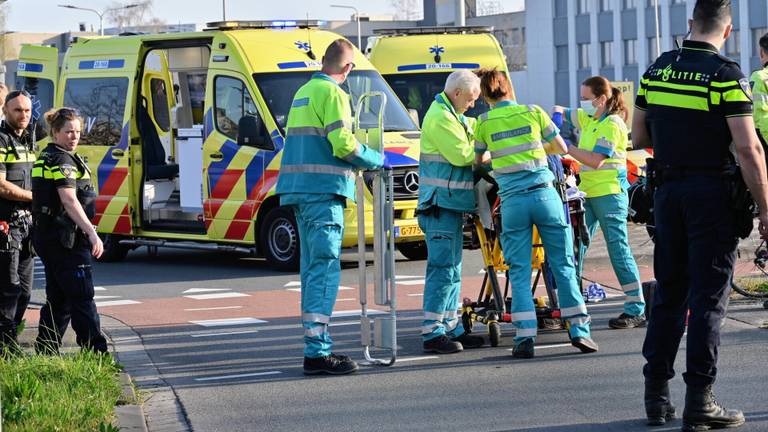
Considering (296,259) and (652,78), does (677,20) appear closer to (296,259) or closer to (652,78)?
(296,259)

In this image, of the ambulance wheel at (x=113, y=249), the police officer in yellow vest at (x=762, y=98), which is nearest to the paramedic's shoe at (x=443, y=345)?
the police officer in yellow vest at (x=762, y=98)

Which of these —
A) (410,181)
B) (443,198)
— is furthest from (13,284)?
(410,181)

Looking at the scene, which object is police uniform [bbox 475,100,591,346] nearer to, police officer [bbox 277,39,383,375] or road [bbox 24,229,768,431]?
road [bbox 24,229,768,431]

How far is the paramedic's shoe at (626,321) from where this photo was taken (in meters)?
10.4

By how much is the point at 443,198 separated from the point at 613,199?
5.76 ft

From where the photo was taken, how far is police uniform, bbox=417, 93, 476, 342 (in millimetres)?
9383

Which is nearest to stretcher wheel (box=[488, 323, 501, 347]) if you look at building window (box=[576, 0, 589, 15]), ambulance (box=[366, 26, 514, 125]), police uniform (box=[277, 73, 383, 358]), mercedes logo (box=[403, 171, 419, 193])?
police uniform (box=[277, 73, 383, 358])

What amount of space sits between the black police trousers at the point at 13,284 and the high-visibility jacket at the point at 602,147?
4168 mm

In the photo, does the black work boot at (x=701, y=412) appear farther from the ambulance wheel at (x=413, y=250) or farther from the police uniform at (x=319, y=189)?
the ambulance wheel at (x=413, y=250)

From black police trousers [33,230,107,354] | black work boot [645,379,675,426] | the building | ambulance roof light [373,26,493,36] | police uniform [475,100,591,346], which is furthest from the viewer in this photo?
the building

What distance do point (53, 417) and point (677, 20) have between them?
6818 cm

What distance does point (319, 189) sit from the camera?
28.8ft

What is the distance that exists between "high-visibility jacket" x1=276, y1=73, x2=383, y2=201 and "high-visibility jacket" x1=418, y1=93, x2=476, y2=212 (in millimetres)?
690

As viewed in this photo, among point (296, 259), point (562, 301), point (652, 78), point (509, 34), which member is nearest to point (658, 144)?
point (652, 78)
